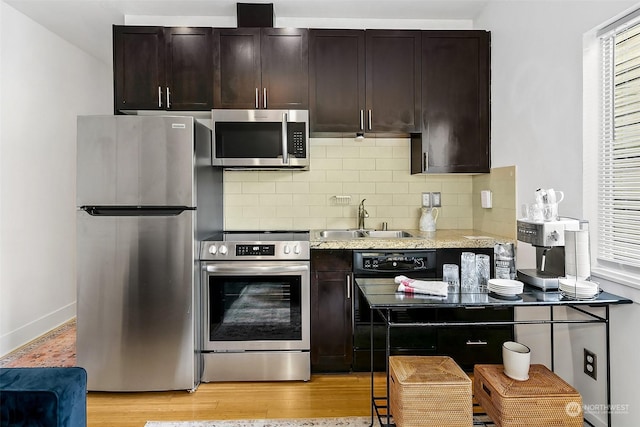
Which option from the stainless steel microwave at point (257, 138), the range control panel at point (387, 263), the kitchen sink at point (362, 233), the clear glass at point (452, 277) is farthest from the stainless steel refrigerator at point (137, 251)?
the clear glass at point (452, 277)

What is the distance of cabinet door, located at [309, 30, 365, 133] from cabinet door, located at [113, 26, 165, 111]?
44.9 inches

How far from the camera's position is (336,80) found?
3.10m

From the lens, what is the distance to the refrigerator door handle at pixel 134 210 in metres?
2.56

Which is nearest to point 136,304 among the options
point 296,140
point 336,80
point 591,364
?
point 296,140

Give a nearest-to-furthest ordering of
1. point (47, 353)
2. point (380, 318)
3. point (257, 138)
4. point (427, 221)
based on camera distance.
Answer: point (380, 318)
point (257, 138)
point (47, 353)
point (427, 221)

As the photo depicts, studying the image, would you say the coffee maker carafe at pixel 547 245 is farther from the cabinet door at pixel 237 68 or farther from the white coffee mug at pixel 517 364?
the cabinet door at pixel 237 68

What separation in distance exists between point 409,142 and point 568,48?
1413 mm

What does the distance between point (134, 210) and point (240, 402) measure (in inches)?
53.8

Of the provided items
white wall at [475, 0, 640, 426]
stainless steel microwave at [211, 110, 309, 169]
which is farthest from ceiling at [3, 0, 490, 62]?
stainless steel microwave at [211, 110, 309, 169]

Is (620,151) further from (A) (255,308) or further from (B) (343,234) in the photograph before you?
(A) (255,308)

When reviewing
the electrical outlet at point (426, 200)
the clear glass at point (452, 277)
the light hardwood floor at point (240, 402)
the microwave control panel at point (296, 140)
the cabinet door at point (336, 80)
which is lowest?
the light hardwood floor at point (240, 402)

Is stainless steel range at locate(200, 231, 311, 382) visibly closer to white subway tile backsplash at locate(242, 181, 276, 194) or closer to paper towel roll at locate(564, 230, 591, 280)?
white subway tile backsplash at locate(242, 181, 276, 194)

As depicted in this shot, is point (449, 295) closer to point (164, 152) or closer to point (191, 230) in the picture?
point (191, 230)

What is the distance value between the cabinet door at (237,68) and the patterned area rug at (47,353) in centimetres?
225
